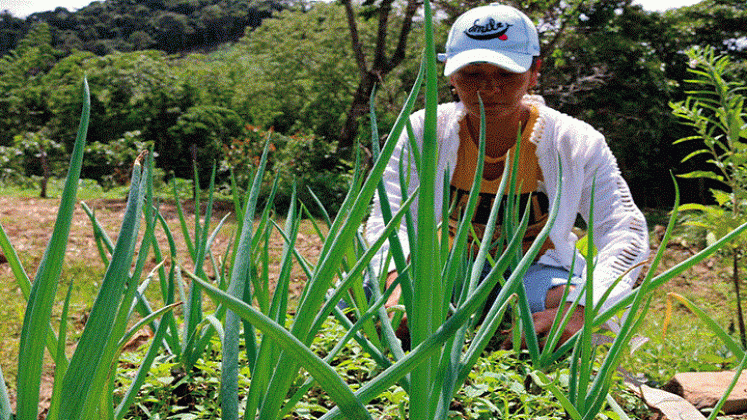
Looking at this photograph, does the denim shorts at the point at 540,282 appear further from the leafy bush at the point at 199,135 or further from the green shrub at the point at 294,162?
the leafy bush at the point at 199,135

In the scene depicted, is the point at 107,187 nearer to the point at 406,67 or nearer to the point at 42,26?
the point at 406,67

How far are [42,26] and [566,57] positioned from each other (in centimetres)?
1328

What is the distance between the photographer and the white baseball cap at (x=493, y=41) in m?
1.68

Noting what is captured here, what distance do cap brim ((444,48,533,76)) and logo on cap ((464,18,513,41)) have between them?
0.23 feet

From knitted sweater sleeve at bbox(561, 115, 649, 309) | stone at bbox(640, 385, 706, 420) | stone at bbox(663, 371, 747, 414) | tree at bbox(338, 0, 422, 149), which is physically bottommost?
stone at bbox(663, 371, 747, 414)

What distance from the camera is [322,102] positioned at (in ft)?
31.7

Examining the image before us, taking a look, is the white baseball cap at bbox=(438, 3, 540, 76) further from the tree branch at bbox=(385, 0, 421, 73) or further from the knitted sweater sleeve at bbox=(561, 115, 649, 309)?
the tree branch at bbox=(385, 0, 421, 73)

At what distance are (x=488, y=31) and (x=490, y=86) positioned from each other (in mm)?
185

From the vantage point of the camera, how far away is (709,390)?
1.10m

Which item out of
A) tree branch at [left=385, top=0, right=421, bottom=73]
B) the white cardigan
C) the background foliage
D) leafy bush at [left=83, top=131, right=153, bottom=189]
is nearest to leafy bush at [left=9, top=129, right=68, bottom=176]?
the background foliage

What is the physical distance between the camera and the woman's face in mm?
1736

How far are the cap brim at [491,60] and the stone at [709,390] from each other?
896 millimetres

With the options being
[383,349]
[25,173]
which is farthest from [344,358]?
[25,173]

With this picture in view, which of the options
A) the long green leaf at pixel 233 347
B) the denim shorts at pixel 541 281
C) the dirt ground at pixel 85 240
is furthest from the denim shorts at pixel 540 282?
the dirt ground at pixel 85 240
